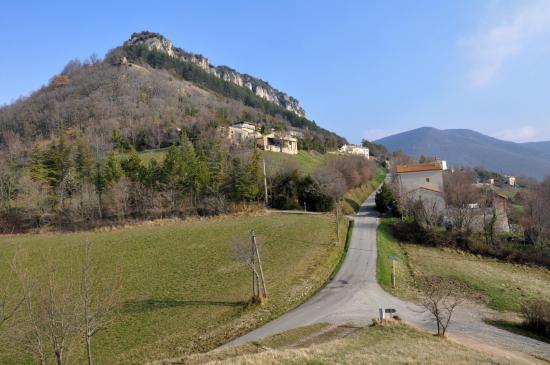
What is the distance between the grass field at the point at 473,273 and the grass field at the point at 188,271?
6229 millimetres

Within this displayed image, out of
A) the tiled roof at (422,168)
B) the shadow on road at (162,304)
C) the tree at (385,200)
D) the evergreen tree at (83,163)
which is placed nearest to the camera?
the shadow on road at (162,304)

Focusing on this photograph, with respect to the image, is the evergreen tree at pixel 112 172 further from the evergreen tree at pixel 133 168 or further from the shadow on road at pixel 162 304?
the shadow on road at pixel 162 304

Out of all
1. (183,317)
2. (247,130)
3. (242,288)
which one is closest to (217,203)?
(242,288)

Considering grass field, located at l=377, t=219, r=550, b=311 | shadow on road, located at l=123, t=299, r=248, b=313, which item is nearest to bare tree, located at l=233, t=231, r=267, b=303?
shadow on road, located at l=123, t=299, r=248, b=313

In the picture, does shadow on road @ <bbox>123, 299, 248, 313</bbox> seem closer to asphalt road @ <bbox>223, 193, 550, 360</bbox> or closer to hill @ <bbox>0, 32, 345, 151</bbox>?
asphalt road @ <bbox>223, 193, 550, 360</bbox>

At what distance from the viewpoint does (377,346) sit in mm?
15953

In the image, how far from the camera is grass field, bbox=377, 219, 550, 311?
2758 cm

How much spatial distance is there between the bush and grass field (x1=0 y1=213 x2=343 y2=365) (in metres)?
13.6

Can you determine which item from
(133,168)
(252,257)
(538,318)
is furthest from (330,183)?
(538,318)

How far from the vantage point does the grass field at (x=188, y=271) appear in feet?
63.7

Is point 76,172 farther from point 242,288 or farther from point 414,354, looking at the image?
A: point 414,354

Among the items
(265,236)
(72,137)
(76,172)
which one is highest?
(72,137)

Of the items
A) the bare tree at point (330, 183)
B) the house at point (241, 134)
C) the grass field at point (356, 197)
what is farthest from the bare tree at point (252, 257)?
the house at point (241, 134)

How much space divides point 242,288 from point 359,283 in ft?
31.6
